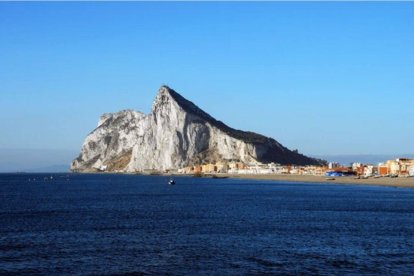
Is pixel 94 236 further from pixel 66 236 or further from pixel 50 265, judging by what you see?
pixel 50 265

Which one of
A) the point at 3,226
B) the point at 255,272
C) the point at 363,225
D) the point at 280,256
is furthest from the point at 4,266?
the point at 363,225

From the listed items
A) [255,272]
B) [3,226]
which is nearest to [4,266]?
[255,272]

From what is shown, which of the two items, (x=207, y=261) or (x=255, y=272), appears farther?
(x=207, y=261)

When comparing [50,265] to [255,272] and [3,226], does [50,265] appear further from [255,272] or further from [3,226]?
[3,226]

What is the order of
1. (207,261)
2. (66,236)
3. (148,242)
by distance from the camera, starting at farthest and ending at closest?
(66,236), (148,242), (207,261)

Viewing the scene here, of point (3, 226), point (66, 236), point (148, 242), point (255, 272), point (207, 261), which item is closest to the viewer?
point (255, 272)

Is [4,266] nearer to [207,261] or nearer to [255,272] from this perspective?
[207,261]

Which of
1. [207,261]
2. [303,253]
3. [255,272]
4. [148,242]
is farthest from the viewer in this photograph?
[148,242]

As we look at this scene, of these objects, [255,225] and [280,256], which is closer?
[280,256]

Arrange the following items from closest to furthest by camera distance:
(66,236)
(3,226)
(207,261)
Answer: (207,261) < (66,236) < (3,226)
